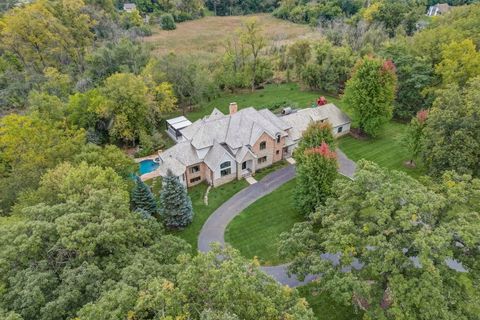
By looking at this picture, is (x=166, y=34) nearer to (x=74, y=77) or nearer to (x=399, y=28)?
(x=74, y=77)

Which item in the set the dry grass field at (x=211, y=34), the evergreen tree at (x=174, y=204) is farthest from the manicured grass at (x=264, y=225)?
the dry grass field at (x=211, y=34)

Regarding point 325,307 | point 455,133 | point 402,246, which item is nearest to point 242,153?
point 325,307

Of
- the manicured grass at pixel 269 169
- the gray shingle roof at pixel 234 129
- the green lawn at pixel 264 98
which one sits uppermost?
the gray shingle roof at pixel 234 129

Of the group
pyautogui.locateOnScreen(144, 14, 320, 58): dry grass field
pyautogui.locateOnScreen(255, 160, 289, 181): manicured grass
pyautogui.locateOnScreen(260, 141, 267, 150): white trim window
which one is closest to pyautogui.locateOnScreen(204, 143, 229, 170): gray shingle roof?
pyautogui.locateOnScreen(260, 141, 267, 150): white trim window

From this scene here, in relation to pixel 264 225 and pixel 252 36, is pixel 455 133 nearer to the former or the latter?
pixel 264 225

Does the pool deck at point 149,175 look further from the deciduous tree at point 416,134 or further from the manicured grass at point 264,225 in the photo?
the deciduous tree at point 416,134
